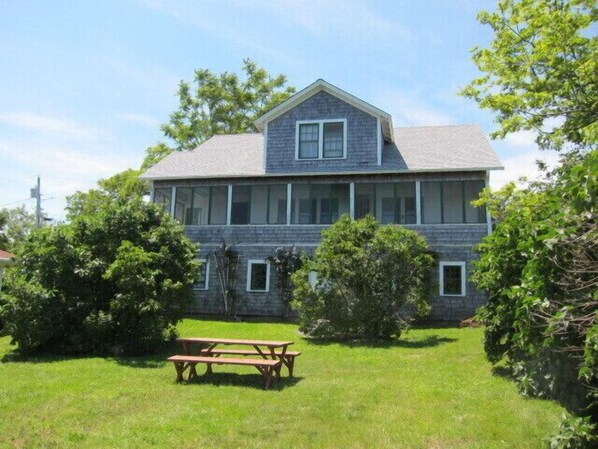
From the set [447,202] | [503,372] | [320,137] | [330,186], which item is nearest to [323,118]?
[320,137]

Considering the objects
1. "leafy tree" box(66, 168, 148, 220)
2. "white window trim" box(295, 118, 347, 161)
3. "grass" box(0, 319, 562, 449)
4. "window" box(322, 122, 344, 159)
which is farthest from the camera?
"leafy tree" box(66, 168, 148, 220)

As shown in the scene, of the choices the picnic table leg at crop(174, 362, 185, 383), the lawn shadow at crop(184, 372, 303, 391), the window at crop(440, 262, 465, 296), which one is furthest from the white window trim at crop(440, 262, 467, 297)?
the picnic table leg at crop(174, 362, 185, 383)

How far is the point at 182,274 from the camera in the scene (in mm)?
13992

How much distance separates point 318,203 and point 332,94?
15.4 feet

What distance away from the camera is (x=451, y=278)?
20.5m

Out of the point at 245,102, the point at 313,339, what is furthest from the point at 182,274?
the point at 245,102

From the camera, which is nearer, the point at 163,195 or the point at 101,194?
the point at 163,195

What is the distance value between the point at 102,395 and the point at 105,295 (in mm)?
5694

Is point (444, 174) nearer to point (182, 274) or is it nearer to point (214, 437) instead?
point (182, 274)

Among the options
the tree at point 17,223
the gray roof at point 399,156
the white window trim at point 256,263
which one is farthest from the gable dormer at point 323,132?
the tree at point 17,223

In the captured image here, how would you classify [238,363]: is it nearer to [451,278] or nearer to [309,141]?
[451,278]

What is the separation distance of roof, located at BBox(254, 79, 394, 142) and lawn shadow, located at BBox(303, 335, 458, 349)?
1011 centimetres

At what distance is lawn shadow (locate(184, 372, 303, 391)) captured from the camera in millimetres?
9136

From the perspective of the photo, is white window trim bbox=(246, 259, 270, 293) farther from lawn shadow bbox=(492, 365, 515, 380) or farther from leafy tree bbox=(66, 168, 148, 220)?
leafy tree bbox=(66, 168, 148, 220)
